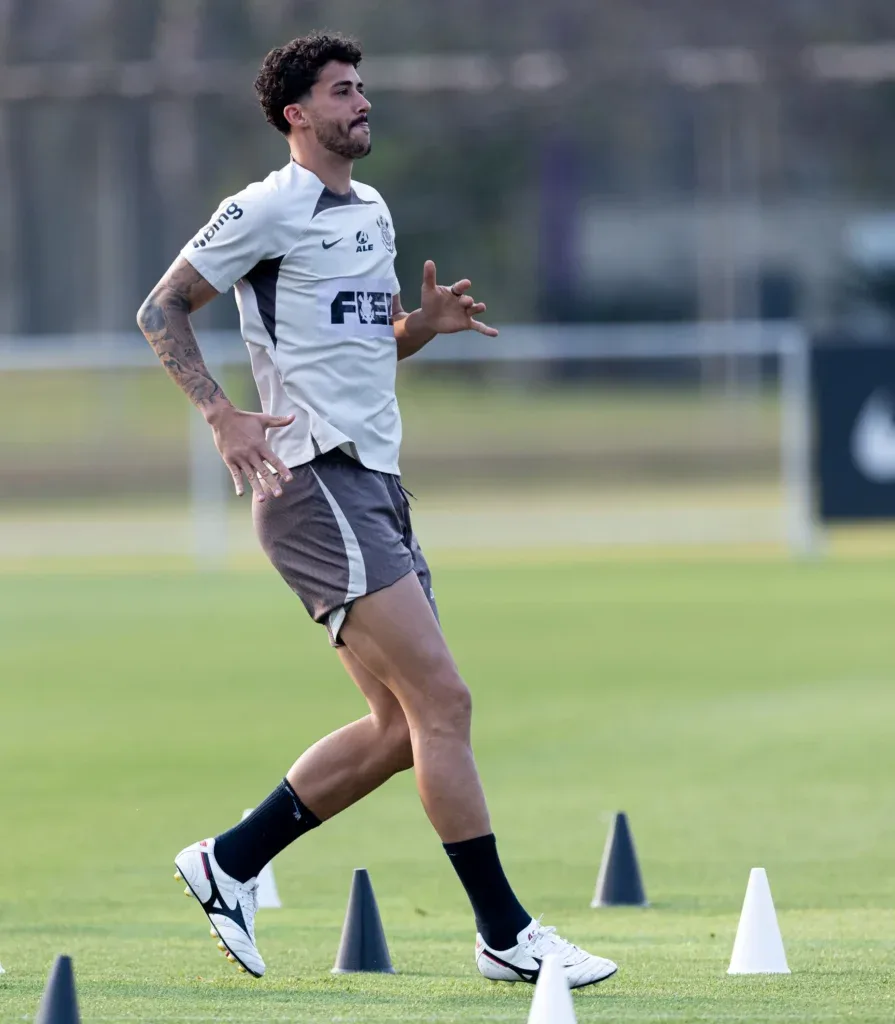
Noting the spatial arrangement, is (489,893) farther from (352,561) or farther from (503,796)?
(503,796)

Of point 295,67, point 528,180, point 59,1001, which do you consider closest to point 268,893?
point 59,1001

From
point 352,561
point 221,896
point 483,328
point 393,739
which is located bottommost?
point 221,896

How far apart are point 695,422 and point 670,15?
1162 cm

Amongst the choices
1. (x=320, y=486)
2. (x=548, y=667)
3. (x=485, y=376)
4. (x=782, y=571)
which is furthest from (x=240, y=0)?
(x=320, y=486)

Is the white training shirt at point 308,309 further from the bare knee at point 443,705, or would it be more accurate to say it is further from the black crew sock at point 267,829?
the black crew sock at point 267,829

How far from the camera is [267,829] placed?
225 inches

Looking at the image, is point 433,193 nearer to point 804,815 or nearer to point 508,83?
point 508,83

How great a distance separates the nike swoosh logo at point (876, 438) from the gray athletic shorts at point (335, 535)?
15.1 metres

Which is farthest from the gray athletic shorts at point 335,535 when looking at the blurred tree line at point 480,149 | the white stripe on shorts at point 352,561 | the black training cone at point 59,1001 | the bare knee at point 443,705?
the blurred tree line at point 480,149

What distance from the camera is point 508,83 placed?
3656 centimetres

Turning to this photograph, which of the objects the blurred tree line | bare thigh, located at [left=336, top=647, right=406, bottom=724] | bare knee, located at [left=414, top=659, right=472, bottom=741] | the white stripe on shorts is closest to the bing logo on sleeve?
the white stripe on shorts

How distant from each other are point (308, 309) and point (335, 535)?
576mm

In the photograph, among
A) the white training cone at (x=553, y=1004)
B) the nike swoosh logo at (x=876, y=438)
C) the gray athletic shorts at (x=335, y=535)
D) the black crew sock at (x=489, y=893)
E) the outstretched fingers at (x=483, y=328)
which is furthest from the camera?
the nike swoosh logo at (x=876, y=438)

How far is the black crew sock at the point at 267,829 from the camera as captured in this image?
5688 mm
